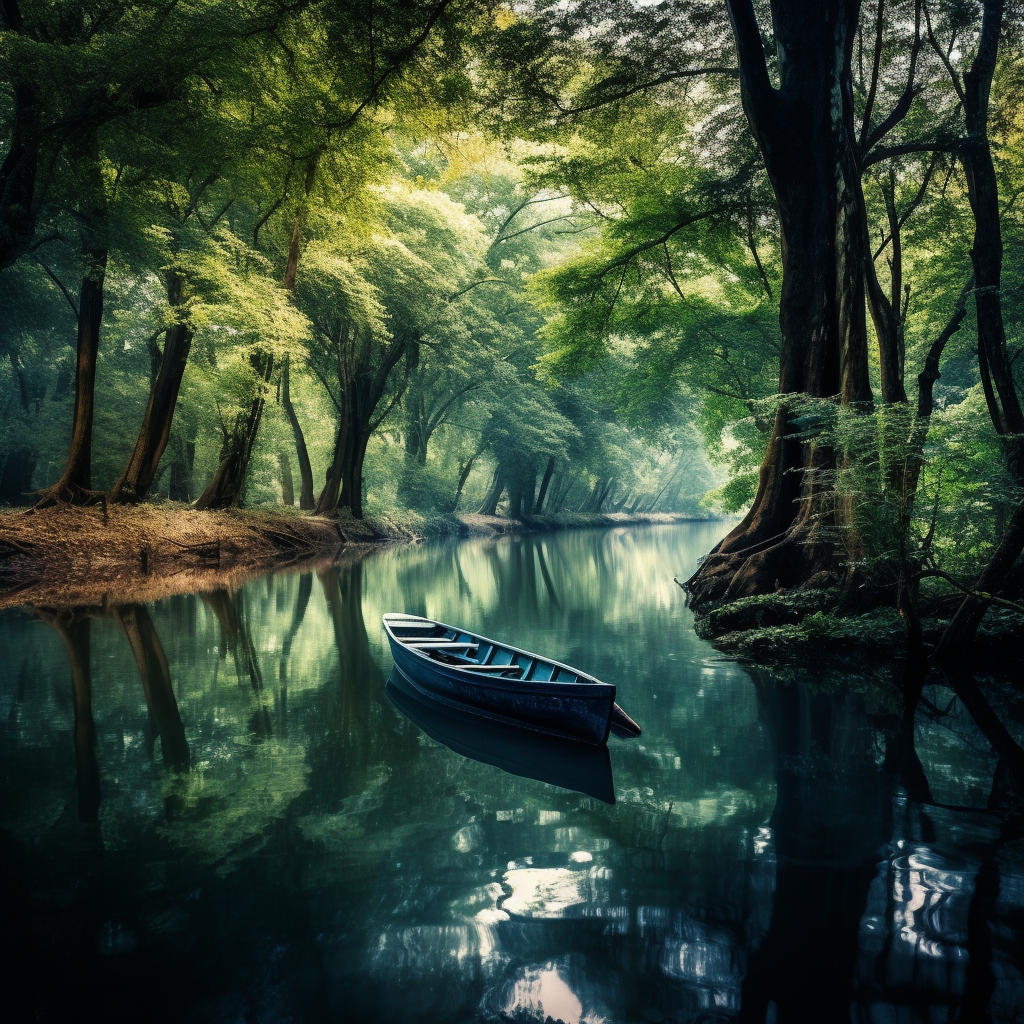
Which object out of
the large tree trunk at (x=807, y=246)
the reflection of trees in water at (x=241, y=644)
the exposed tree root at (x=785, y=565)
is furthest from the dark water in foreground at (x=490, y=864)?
the large tree trunk at (x=807, y=246)

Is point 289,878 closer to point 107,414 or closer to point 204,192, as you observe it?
point 204,192

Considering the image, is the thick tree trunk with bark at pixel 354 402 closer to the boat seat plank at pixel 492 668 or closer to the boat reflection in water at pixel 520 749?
the boat seat plank at pixel 492 668

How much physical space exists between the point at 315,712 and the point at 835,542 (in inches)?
260

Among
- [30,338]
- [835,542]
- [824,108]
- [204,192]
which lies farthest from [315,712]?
[30,338]

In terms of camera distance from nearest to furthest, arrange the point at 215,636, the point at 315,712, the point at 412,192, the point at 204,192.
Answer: the point at 315,712, the point at 215,636, the point at 204,192, the point at 412,192

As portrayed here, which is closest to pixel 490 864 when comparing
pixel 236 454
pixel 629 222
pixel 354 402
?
pixel 629 222

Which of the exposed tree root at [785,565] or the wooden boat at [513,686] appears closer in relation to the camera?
the wooden boat at [513,686]

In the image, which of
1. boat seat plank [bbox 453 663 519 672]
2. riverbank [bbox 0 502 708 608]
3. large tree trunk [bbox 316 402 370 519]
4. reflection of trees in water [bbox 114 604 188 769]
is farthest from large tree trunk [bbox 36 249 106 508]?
boat seat plank [bbox 453 663 519 672]

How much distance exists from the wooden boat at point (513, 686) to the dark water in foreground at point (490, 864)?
34 centimetres

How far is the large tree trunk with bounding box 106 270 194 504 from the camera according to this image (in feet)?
55.4

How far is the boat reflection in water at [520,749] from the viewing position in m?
5.10

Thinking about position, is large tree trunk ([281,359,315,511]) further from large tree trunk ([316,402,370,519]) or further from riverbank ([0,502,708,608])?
riverbank ([0,502,708,608])

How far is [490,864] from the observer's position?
152 inches

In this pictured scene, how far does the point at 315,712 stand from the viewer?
6.83m
